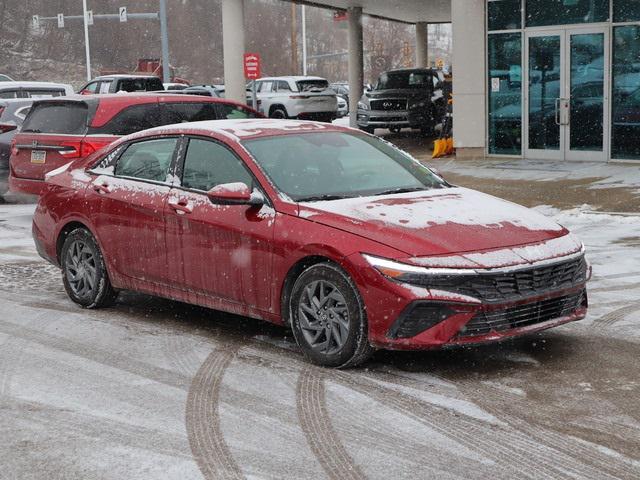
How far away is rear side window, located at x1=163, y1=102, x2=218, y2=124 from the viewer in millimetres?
12336

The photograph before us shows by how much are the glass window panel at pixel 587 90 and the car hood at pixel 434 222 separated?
12098 millimetres

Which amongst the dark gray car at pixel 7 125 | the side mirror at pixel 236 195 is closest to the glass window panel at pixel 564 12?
the dark gray car at pixel 7 125

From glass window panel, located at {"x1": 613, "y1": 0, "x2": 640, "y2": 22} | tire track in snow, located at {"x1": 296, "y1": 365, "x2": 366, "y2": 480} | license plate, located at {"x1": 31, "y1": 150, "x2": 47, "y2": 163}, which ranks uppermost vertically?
glass window panel, located at {"x1": 613, "y1": 0, "x2": 640, "y2": 22}

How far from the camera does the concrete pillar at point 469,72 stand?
65.5 feet

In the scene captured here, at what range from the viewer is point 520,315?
6.08m

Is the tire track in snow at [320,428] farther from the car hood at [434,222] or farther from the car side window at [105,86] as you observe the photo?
the car side window at [105,86]

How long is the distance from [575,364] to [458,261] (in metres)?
1.08

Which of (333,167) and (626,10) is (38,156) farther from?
(626,10)

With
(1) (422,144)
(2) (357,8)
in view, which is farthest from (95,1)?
(1) (422,144)

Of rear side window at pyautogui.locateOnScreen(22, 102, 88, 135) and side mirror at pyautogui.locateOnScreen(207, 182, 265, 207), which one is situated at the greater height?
rear side window at pyautogui.locateOnScreen(22, 102, 88, 135)

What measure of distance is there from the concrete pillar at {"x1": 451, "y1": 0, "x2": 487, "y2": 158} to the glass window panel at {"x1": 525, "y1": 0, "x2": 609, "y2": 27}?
1.13 m

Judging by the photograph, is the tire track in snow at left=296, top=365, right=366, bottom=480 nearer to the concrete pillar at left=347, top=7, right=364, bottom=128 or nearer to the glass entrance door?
the glass entrance door

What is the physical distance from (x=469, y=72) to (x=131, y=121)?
9567mm

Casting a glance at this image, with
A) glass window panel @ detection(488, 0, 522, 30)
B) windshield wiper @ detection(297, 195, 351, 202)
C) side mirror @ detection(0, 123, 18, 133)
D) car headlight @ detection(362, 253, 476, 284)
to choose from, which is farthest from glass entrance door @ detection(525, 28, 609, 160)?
car headlight @ detection(362, 253, 476, 284)
